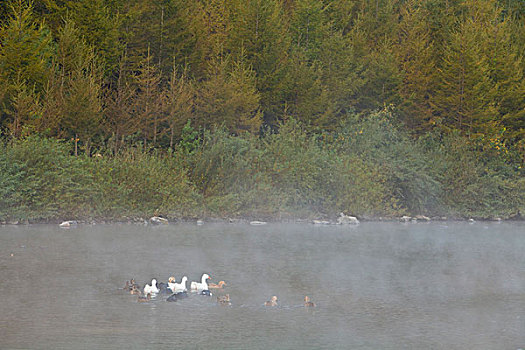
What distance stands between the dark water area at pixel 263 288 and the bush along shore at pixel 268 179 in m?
1.60

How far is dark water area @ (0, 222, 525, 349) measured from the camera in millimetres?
11141

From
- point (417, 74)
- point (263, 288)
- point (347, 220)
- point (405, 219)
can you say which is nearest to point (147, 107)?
point (347, 220)

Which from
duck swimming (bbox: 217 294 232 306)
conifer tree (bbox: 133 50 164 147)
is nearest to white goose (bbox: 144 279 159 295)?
duck swimming (bbox: 217 294 232 306)

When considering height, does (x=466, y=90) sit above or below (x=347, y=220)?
above

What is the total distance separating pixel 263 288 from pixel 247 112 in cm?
1954

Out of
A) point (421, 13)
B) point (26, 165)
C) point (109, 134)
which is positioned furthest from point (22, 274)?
point (421, 13)

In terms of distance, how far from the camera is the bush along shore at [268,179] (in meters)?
23.6

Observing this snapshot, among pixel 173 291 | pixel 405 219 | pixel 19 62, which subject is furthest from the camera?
pixel 405 219

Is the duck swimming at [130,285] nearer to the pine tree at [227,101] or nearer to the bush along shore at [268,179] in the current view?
the bush along shore at [268,179]

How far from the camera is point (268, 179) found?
90.8 ft

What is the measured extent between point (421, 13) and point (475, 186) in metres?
19.3

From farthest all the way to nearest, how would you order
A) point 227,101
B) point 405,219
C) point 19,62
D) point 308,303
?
point 227,101, point 405,219, point 19,62, point 308,303

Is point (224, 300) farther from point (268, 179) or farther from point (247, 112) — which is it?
point (247, 112)

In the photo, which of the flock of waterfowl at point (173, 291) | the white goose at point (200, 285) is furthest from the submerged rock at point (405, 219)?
the white goose at point (200, 285)
